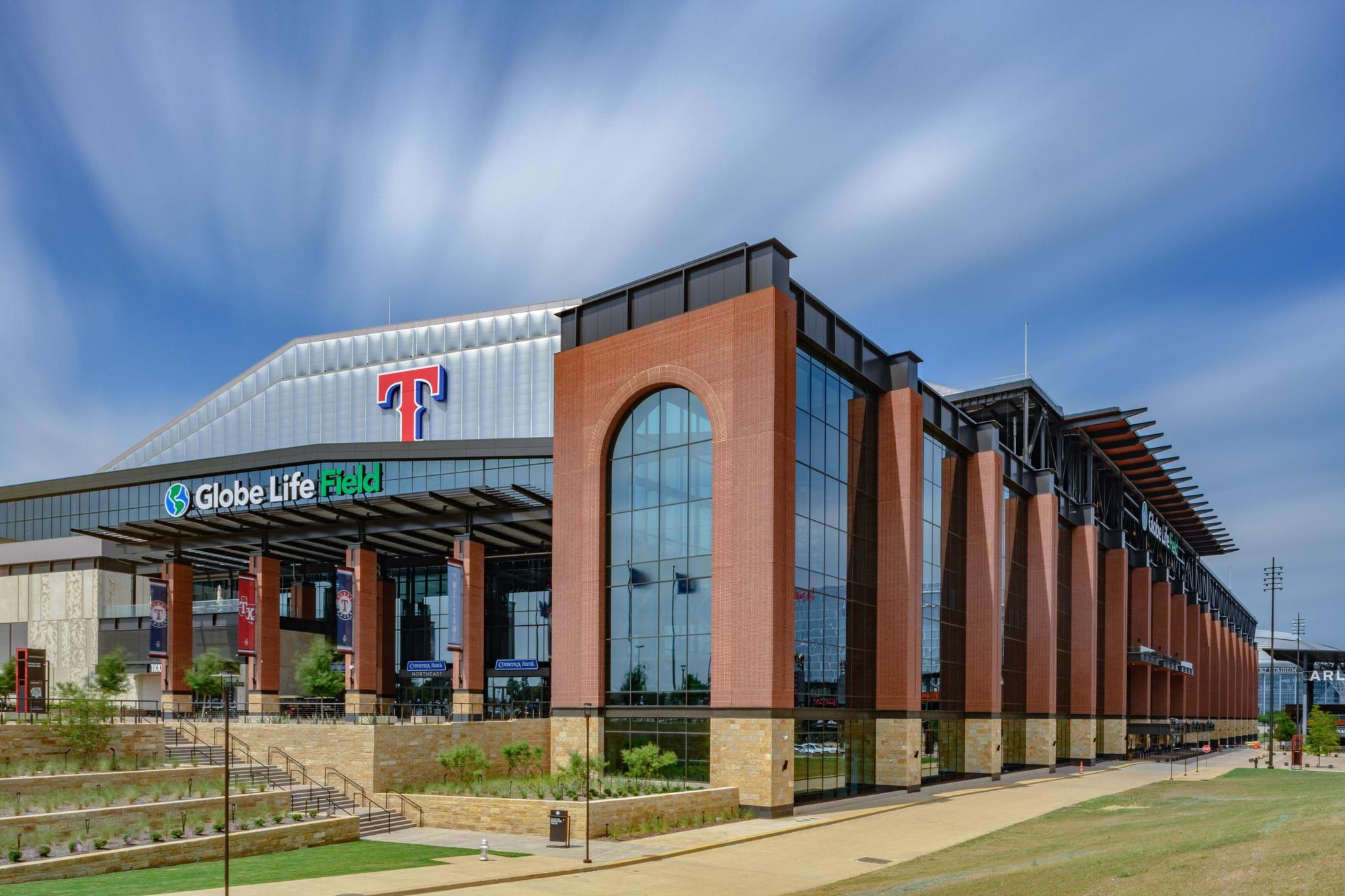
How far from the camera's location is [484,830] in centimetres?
3403

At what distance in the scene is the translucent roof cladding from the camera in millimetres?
71938

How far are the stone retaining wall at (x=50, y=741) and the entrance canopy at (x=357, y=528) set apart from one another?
52.6ft

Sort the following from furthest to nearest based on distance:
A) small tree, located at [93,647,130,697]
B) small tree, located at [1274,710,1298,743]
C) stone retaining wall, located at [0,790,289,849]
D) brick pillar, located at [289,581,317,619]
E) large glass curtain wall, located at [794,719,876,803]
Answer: small tree, located at [1274,710,1298,743] → brick pillar, located at [289,581,317,619] → small tree, located at [93,647,130,697] → large glass curtain wall, located at [794,719,876,803] → stone retaining wall, located at [0,790,289,849]

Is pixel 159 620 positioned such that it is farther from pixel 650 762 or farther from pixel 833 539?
pixel 833 539

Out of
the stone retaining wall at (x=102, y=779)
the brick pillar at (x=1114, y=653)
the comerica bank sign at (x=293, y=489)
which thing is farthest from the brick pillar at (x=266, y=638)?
the brick pillar at (x=1114, y=653)

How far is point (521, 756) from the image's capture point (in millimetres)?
42719

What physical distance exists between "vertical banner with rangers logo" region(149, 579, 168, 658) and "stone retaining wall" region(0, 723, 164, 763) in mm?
18134

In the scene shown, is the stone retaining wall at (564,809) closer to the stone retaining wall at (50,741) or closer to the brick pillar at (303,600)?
the stone retaining wall at (50,741)

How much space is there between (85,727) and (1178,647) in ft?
317

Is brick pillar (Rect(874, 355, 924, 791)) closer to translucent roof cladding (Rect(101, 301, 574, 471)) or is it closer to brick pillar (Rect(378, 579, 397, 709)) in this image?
translucent roof cladding (Rect(101, 301, 574, 471))

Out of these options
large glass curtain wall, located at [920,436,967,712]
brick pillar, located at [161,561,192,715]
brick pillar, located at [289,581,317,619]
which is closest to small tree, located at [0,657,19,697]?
brick pillar, located at [161,561,192,715]

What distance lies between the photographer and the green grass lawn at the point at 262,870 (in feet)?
78.8

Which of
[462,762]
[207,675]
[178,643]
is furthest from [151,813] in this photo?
[207,675]

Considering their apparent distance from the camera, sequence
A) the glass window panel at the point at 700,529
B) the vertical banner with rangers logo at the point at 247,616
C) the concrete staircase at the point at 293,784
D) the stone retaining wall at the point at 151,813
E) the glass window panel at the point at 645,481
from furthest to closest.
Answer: the vertical banner with rangers logo at the point at 247,616
the glass window panel at the point at 645,481
the glass window panel at the point at 700,529
the concrete staircase at the point at 293,784
the stone retaining wall at the point at 151,813
